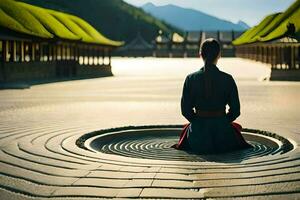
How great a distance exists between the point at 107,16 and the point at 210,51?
479ft

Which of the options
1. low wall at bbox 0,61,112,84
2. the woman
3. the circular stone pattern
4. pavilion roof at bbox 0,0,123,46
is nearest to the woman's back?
the woman

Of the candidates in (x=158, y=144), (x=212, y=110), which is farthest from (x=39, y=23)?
(x=212, y=110)

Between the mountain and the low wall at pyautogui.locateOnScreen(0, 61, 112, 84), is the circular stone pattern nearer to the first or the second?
the low wall at pyautogui.locateOnScreen(0, 61, 112, 84)

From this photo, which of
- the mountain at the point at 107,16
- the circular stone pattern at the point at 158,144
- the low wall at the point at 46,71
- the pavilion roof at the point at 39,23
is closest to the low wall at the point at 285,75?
the low wall at the point at 46,71

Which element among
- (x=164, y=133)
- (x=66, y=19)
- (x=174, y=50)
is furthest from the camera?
(x=174, y=50)

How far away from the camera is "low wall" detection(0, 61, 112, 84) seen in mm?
28227

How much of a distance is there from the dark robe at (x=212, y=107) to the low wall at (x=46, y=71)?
73.1 feet

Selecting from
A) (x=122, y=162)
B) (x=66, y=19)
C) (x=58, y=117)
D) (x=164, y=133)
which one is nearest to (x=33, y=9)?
(x=66, y=19)

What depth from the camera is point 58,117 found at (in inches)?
432

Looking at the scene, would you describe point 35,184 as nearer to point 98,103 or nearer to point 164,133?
point 164,133

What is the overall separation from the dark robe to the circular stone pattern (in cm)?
22

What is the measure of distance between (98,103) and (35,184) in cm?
1059

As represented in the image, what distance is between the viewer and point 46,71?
3400 centimetres

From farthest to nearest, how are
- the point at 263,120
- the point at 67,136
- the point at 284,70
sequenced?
the point at 284,70
the point at 263,120
the point at 67,136
